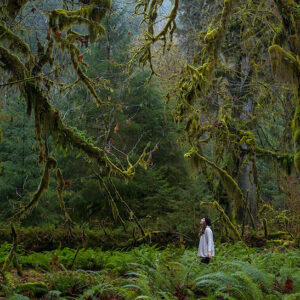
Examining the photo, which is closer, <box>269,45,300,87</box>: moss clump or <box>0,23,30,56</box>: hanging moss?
<box>0,23,30,56</box>: hanging moss

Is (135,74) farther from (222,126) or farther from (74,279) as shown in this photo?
(74,279)

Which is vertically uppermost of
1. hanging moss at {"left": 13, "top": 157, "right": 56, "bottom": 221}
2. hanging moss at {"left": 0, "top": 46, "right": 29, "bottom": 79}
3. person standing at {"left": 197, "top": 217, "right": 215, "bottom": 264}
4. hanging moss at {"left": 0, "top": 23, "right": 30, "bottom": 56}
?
hanging moss at {"left": 0, "top": 23, "right": 30, "bottom": 56}

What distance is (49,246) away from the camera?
392 inches

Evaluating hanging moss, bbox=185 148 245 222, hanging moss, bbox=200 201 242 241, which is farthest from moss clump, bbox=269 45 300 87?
hanging moss, bbox=200 201 242 241

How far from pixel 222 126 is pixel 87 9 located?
5.22 meters

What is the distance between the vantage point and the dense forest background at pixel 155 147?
5.25 meters

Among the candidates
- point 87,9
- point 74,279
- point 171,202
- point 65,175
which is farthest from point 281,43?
point 65,175

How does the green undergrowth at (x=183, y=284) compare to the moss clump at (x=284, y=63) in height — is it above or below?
below

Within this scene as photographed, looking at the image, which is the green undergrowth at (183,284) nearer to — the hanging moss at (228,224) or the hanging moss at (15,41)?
the hanging moss at (228,224)

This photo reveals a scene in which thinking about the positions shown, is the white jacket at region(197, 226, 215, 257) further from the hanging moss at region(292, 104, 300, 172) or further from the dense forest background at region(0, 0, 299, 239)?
the dense forest background at region(0, 0, 299, 239)

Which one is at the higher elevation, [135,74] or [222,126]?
[135,74]

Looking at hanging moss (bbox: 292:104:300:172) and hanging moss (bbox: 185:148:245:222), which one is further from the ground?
A: hanging moss (bbox: 292:104:300:172)

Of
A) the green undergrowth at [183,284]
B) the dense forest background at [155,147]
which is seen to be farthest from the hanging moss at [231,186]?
the green undergrowth at [183,284]

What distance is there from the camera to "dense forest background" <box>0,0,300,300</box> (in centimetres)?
525
